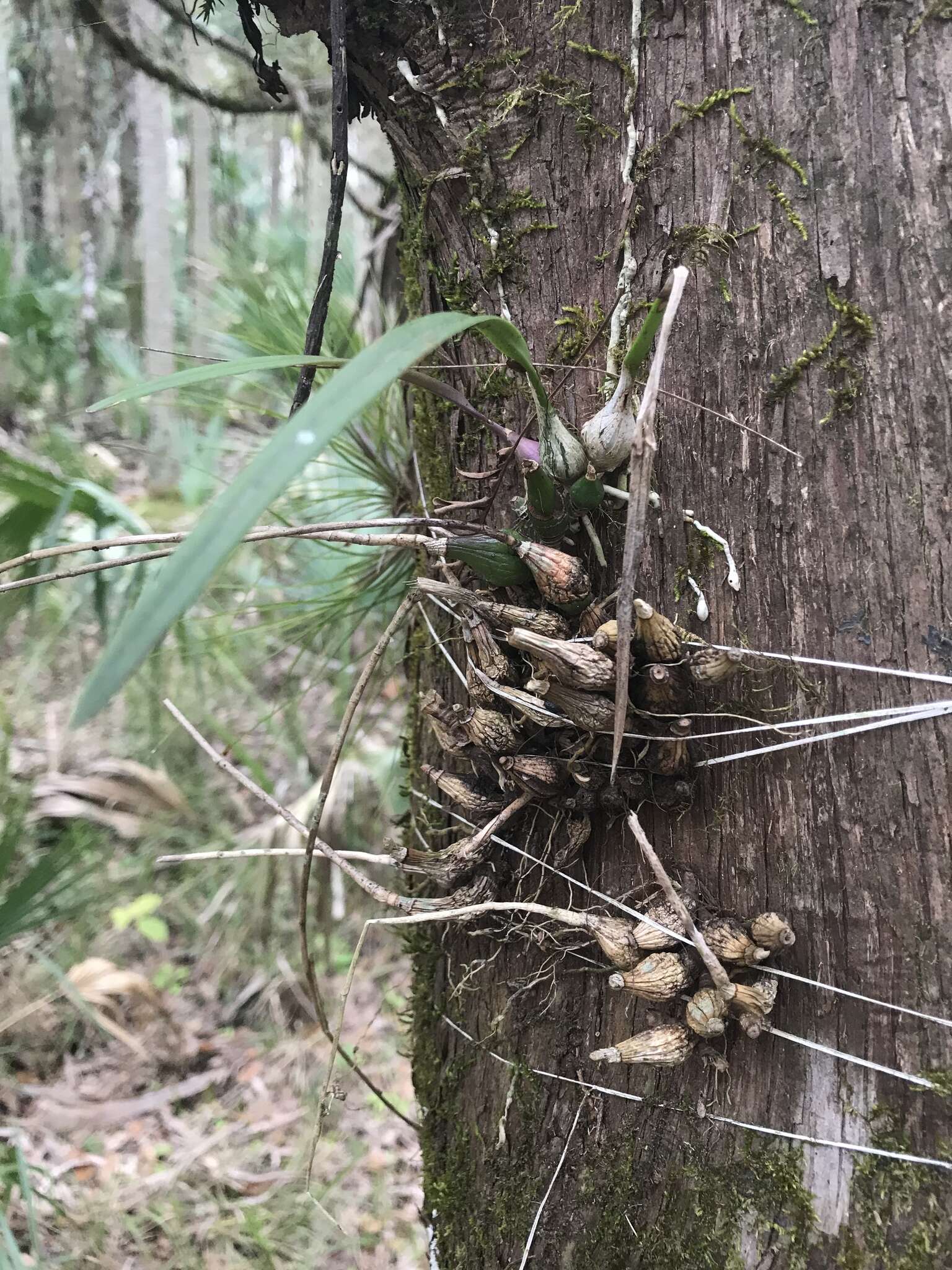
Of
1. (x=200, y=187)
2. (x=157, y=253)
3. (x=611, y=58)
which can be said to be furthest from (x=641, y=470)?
(x=200, y=187)

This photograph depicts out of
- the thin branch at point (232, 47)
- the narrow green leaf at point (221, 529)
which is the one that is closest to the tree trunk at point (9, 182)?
the thin branch at point (232, 47)

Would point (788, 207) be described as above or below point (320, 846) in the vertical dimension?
above

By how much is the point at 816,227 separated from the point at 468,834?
1.99 ft

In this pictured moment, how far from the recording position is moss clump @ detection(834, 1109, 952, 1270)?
0.51 meters

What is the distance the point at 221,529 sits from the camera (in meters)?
0.30

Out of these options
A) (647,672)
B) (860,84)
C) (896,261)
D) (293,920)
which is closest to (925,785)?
(647,672)

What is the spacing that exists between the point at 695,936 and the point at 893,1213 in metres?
0.23

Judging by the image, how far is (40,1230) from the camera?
1467mm

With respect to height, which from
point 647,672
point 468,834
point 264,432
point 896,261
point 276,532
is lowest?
point 468,834

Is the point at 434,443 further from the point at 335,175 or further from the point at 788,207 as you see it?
the point at 788,207

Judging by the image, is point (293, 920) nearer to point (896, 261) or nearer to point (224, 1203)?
point (224, 1203)

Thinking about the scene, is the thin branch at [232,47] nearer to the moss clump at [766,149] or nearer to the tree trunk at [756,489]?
the tree trunk at [756,489]

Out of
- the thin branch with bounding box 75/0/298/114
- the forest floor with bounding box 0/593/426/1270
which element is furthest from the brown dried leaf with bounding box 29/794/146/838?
the thin branch with bounding box 75/0/298/114

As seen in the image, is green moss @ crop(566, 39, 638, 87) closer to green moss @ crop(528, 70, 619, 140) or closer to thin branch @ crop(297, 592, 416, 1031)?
green moss @ crop(528, 70, 619, 140)
